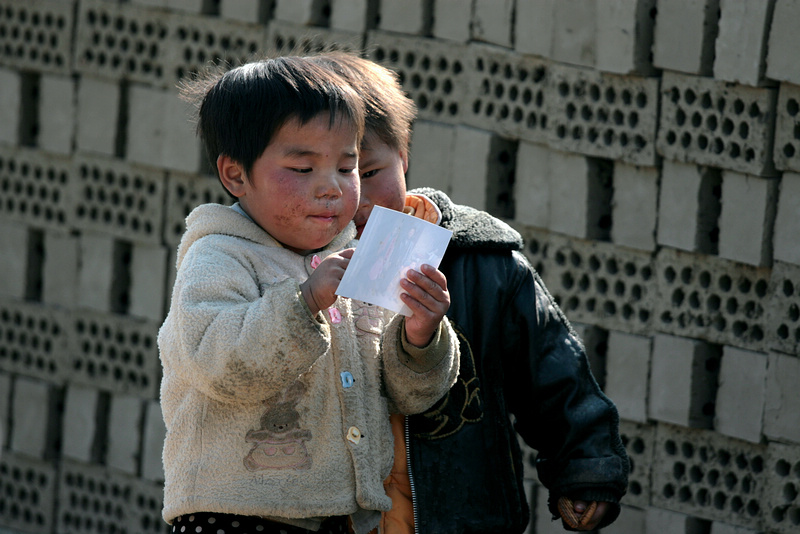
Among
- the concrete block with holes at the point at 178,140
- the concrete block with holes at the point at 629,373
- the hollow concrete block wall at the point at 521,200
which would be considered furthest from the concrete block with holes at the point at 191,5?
the concrete block with holes at the point at 629,373

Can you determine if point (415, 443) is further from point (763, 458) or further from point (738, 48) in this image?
point (738, 48)

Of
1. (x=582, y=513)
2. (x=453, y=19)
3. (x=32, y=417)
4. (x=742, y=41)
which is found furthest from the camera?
(x=32, y=417)

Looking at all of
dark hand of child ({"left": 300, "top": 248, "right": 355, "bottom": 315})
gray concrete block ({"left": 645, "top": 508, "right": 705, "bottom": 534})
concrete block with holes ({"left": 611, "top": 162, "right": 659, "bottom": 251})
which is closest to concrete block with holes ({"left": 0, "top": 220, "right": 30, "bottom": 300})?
concrete block with holes ({"left": 611, "top": 162, "right": 659, "bottom": 251})

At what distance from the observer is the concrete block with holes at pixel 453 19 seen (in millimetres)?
4211

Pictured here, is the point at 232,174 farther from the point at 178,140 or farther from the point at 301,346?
the point at 178,140

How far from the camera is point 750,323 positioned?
3.52 m

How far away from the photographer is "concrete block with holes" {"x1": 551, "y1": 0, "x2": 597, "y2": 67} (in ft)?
12.6

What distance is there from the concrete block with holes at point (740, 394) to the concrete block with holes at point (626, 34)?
0.98 m

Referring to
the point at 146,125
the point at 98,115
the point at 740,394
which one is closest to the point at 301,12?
the point at 146,125

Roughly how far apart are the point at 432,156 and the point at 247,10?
1.14m

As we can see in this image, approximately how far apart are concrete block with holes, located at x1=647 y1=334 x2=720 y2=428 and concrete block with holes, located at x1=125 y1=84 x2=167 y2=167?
2.49 meters

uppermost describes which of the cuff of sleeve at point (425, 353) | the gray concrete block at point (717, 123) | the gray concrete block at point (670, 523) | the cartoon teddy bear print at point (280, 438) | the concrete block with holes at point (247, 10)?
the concrete block with holes at point (247, 10)

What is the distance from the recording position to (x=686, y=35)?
357cm

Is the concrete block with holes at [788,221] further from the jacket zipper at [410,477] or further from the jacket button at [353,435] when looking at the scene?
the jacket button at [353,435]
